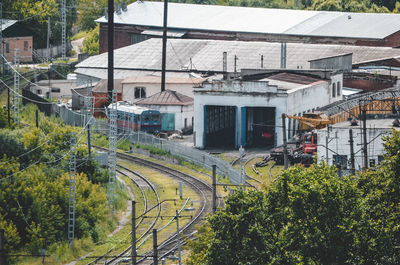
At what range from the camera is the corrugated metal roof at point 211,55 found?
267ft

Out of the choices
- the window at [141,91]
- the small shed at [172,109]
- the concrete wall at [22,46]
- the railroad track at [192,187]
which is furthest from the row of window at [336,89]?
the concrete wall at [22,46]

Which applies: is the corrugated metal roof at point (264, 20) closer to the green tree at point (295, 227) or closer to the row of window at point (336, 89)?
the row of window at point (336, 89)

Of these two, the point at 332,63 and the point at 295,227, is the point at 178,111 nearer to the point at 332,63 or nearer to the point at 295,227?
the point at 332,63

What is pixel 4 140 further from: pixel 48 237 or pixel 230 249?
pixel 230 249

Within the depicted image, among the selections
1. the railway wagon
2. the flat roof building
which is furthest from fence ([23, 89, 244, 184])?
the flat roof building

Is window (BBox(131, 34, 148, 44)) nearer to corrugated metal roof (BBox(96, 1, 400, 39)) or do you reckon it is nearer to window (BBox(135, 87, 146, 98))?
corrugated metal roof (BBox(96, 1, 400, 39))

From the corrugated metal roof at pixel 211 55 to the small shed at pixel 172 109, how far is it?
48.5ft

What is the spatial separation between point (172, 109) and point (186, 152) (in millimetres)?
8970

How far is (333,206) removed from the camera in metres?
25.9

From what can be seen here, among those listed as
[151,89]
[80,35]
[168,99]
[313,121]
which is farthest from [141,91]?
[80,35]

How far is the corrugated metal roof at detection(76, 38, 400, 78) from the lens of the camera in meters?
81.4

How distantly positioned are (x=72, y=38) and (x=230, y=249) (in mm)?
109590

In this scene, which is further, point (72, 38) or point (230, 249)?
point (72, 38)

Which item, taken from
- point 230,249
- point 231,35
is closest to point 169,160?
point 230,249
